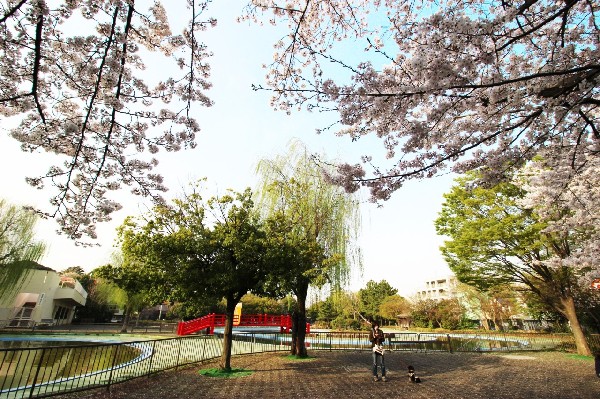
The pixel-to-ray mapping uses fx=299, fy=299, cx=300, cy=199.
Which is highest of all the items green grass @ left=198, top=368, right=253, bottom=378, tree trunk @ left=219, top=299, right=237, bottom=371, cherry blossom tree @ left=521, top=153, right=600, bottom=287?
cherry blossom tree @ left=521, top=153, right=600, bottom=287

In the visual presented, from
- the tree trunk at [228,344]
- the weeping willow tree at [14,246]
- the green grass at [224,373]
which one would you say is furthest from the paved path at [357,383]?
the weeping willow tree at [14,246]

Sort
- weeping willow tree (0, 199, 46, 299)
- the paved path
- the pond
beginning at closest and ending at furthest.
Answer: the pond < the paved path < weeping willow tree (0, 199, 46, 299)

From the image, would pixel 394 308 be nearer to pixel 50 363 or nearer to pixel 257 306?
pixel 257 306

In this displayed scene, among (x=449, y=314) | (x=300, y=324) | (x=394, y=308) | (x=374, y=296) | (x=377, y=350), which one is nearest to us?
(x=377, y=350)

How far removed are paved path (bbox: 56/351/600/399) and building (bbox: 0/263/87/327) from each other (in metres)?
27.9

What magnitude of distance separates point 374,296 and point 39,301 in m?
54.7

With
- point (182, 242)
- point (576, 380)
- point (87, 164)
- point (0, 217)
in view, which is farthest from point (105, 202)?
point (0, 217)

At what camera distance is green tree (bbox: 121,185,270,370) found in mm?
9781

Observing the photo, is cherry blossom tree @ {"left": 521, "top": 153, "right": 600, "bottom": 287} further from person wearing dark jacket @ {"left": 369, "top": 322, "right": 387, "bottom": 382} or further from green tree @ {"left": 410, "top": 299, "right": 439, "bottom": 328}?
green tree @ {"left": 410, "top": 299, "right": 439, "bottom": 328}

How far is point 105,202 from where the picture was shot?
6.05 metres

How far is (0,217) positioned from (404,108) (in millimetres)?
29079

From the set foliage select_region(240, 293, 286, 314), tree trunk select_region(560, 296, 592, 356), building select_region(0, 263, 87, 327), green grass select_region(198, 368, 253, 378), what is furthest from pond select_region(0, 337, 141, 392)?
foliage select_region(240, 293, 286, 314)

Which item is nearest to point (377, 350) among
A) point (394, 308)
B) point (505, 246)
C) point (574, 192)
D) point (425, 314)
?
point (574, 192)

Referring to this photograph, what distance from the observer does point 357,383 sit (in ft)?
29.4
